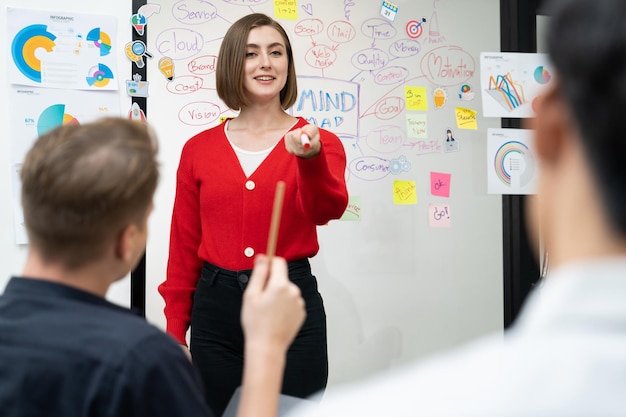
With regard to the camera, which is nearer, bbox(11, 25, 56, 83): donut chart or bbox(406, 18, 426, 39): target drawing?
bbox(11, 25, 56, 83): donut chart

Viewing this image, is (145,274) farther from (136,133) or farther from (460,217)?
(136,133)

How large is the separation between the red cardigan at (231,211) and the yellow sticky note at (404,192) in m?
0.82

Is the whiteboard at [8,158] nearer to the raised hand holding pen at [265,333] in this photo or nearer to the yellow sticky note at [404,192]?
the yellow sticky note at [404,192]

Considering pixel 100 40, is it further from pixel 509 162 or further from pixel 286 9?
pixel 509 162

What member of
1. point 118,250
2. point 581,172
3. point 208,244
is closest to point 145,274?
point 208,244

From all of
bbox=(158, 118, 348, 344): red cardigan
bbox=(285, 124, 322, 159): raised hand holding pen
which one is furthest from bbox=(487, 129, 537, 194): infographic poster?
bbox=(285, 124, 322, 159): raised hand holding pen

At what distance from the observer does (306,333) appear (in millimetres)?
1778

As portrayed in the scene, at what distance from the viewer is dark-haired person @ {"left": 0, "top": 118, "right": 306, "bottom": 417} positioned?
31.1 inches

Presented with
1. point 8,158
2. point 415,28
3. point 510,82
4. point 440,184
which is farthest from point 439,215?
point 8,158

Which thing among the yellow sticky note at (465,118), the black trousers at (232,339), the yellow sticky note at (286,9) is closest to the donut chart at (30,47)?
the yellow sticky note at (286,9)

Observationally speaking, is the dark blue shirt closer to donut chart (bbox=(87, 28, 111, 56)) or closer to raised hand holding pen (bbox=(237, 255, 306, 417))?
raised hand holding pen (bbox=(237, 255, 306, 417))

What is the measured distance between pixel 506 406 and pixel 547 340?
5 cm

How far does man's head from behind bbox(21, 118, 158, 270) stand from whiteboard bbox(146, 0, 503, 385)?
5.03 feet

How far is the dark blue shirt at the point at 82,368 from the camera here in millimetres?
789
